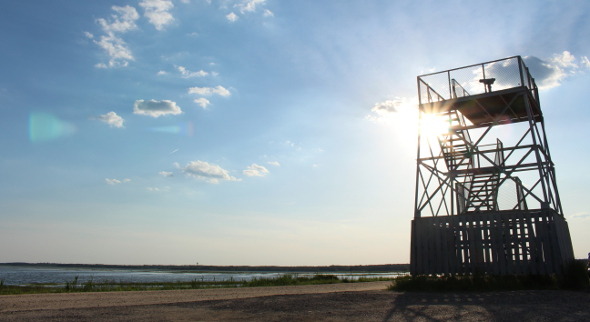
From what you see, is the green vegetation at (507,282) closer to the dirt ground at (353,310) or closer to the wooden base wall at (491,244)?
the wooden base wall at (491,244)

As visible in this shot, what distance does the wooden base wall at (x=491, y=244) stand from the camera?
15734mm

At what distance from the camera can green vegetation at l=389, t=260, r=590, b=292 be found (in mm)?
14773

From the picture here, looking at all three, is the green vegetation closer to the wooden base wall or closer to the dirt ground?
the wooden base wall

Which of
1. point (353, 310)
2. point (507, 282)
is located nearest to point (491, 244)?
point (507, 282)

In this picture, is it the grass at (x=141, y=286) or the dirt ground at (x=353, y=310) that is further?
the grass at (x=141, y=286)

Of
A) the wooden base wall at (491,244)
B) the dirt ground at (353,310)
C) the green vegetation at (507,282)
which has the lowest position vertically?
the dirt ground at (353,310)

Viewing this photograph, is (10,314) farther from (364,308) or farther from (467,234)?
(467,234)

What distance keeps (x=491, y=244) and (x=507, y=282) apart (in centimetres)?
194

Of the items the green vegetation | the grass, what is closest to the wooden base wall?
the green vegetation

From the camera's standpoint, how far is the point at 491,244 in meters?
16.6

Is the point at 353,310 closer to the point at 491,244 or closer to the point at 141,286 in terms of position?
the point at 491,244

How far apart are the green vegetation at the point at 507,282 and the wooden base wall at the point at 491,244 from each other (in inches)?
16.7

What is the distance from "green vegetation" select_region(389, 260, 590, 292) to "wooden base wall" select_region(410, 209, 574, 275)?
42cm

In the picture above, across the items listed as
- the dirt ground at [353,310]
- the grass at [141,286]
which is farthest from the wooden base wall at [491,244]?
the grass at [141,286]
